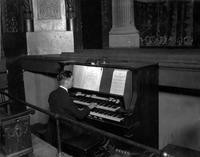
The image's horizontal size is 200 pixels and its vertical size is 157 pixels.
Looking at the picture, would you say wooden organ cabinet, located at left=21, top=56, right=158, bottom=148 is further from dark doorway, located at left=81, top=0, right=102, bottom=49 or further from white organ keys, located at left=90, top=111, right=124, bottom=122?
dark doorway, located at left=81, top=0, right=102, bottom=49

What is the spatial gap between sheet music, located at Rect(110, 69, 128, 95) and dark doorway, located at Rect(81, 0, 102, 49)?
10.7 feet

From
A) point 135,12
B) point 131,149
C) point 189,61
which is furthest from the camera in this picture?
point 135,12

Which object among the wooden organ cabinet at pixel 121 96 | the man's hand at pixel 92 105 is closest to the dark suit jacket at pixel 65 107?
the man's hand at pixel 92 105

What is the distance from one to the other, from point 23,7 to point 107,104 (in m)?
3.27

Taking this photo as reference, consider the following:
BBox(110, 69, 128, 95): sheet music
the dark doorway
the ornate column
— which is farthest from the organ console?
the ornate column

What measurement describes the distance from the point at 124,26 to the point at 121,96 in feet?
12.6

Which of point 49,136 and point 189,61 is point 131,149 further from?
point 189,61

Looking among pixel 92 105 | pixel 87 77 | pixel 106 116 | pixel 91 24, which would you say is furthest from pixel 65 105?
pixel 91 24

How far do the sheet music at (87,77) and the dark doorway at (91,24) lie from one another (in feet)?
8.18

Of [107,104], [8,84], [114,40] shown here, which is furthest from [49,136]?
[114,40]

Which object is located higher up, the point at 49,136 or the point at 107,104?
the point at 107,104

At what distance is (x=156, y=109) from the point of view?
14.9ft

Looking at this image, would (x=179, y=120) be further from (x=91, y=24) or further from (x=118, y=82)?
(x=91, y=24)

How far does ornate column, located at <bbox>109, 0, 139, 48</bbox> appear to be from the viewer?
753 centimetres
